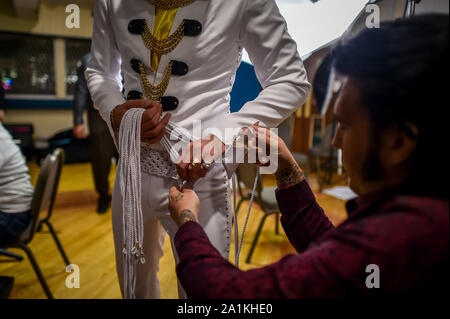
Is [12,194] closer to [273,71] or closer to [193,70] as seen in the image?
[193,70]

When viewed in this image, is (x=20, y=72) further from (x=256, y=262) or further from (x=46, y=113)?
(x=256, y=262)

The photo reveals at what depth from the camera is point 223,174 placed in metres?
0.82

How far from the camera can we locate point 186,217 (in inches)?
24.7

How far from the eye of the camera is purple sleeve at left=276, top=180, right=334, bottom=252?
2.42ft

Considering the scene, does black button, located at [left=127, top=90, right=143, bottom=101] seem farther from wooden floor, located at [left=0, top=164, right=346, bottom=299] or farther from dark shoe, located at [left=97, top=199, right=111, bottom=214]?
dark shoe, located at [left=97, top=199, right=111, bottom=214]

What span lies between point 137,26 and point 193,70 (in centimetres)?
16

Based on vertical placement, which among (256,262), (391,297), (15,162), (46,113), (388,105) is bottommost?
(256,262)

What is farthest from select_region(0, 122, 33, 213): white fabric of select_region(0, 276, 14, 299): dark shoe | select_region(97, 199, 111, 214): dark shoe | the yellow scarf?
select_region(97, 199, 111, 214): dark shoe

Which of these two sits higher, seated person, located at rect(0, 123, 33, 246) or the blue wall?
the blue wall

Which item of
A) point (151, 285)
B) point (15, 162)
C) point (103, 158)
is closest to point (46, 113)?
point (103, 158)

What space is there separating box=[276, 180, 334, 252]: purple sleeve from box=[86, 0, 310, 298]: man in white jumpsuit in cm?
15

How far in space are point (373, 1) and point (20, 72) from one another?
6.76m

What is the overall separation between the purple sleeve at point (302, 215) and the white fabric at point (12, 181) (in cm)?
132

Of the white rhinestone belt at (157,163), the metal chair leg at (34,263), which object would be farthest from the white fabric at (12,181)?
the white rhinestone belt at (157,163)
